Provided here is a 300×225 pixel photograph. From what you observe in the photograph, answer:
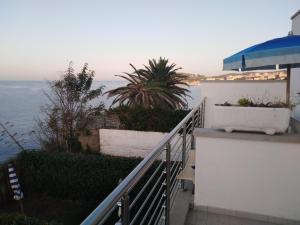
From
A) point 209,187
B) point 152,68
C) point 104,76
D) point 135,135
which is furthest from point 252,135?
point 104,76

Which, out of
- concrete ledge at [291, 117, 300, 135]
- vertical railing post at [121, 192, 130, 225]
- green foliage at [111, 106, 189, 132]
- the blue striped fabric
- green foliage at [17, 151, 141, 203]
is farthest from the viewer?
green foliage at [111, 106, 189, 132]

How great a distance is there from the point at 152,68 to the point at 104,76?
1569 cm

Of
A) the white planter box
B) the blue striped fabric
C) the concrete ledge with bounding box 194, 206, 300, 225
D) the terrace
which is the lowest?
the blue striped fabric

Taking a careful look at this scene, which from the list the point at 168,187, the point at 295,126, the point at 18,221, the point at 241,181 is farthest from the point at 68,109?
the point at 168,187

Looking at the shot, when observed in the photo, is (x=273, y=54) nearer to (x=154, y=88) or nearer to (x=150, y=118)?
(x=150, y=118)

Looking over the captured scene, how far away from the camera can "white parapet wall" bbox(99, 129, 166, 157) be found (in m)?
12.8

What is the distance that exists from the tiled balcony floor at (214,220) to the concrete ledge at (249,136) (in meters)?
0.80

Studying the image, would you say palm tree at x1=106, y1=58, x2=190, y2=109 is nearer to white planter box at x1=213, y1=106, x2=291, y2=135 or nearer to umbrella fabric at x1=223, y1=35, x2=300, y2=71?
umbrella fabric at x1=223, y1=35, x2=300, y2=71

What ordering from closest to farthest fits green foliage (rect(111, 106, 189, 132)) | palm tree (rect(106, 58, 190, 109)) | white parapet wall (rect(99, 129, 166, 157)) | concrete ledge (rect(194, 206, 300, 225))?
concrete ledge (rect(194, 206, 300, 225))
green foliage (rect(111, 106, 189, 132))
white parapet wall (rect(99, 129, 166, 157))
palm tree (rect(106, 58, 190, 109))

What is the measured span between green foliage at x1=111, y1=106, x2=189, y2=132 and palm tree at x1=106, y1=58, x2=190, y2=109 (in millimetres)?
1450

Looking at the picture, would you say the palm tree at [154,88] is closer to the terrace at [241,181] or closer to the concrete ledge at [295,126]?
the concrete ledge at [295,126]

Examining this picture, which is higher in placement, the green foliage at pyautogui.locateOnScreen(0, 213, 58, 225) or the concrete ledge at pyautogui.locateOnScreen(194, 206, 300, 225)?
the concrete ledge at pyautogui.locateOnScreen(194, 206, 300, 225)

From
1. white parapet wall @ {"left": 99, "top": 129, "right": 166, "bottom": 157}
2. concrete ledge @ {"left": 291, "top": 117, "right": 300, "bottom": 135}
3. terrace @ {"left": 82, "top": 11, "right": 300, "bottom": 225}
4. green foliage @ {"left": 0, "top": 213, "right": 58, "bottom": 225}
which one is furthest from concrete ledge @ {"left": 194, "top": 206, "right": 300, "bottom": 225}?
white parapet wall @ {"left": 99, "top": 129, "right": 166, "bottom": 157}

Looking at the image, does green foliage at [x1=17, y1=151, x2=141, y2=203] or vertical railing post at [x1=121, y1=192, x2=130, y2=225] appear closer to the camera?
vertical railing post at [x1=121, y1=192, x2=130, y2=225]
